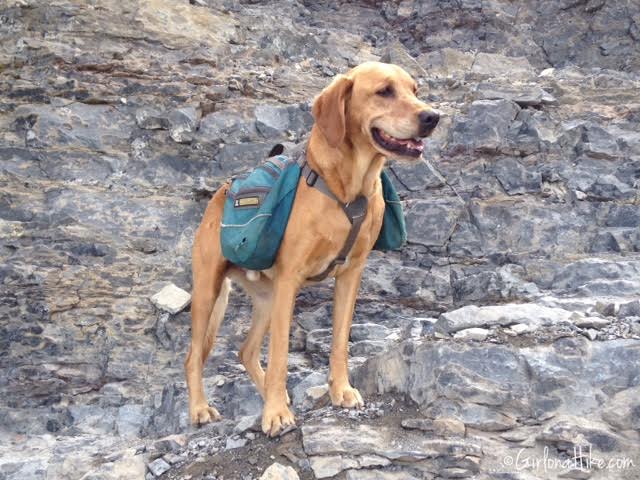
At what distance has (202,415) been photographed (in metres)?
5.32

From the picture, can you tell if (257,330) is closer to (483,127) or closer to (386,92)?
(386,92)

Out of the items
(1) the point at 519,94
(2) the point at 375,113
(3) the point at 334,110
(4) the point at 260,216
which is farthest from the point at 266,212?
(1) the point at 519,94

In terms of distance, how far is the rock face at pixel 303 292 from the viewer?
4320mm

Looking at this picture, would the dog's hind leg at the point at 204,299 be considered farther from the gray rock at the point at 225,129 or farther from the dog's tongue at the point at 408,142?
the gray rock at the point at 225,129

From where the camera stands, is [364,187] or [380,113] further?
[364,187]

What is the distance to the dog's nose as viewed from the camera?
424 cm

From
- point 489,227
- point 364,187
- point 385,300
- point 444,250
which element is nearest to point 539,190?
point 489,227

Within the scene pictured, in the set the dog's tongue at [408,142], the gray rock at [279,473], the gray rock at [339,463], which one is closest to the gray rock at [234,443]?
the gray rock at [279,473]

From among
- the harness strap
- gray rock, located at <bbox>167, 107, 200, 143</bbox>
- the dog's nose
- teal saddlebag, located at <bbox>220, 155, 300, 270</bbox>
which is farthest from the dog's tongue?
gray rock, located at <bbox>167, 107, 200, 143</bbox>

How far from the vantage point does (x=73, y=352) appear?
25.2 ft

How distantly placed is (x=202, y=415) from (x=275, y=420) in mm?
1075

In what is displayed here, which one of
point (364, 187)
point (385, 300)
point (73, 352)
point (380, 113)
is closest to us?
point (380, 113)

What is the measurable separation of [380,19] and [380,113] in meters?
12.7

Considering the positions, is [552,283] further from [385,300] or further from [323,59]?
[323,59]
